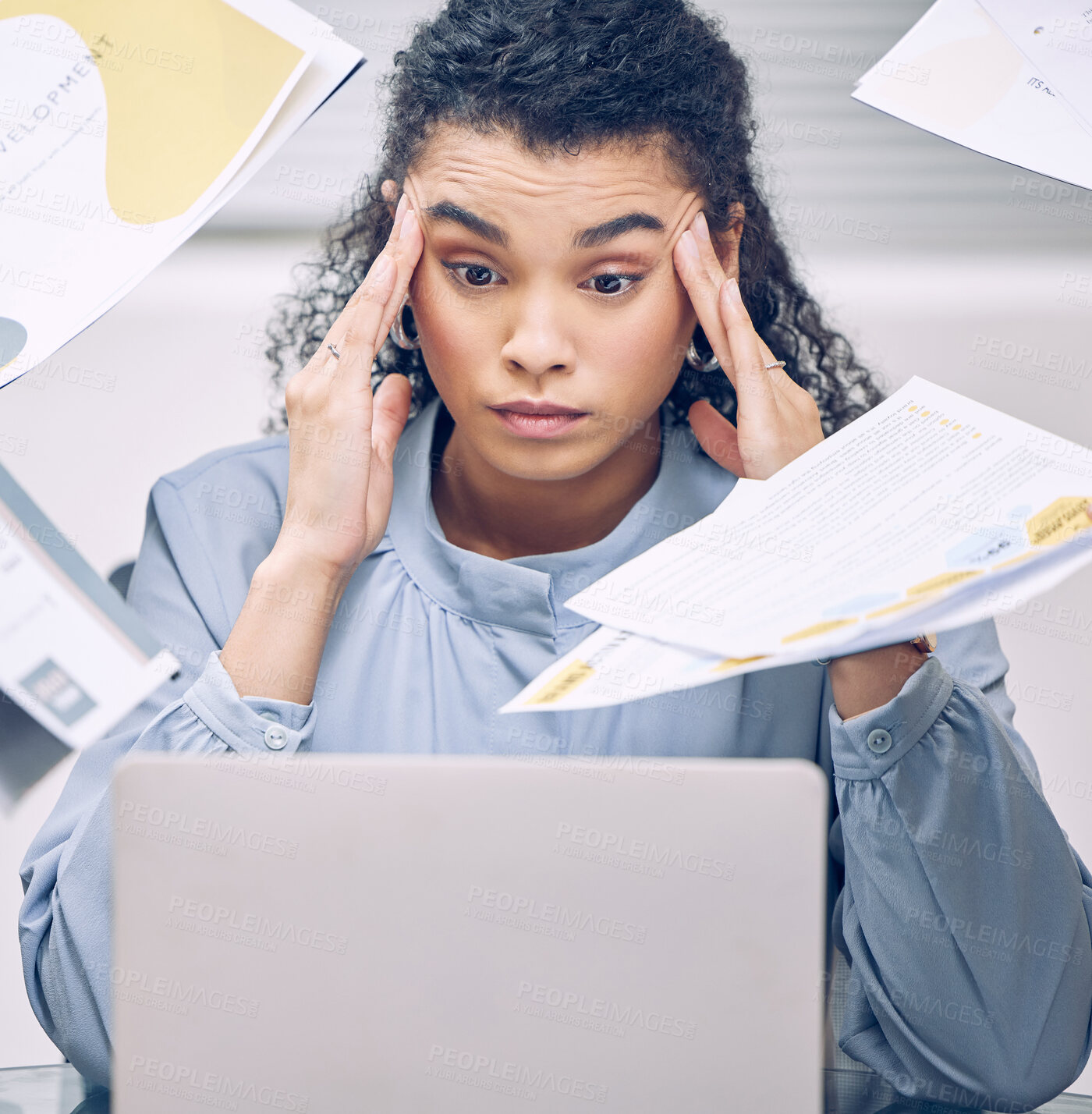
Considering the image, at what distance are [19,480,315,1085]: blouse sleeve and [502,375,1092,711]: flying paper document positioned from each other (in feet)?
1.12

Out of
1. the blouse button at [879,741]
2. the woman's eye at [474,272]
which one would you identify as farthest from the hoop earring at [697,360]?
the blouse button at [879,741]

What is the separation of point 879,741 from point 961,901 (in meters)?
0.17

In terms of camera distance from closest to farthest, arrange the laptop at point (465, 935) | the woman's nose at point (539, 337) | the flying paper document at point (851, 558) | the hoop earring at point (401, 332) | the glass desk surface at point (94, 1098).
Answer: the laptop at point (465, 935) → the flying paper document at point (851, 558) → the glass desk surface at point (94, 1098) → the woman's nose at point (539, 337) → the hoop earring at point (401, 332)

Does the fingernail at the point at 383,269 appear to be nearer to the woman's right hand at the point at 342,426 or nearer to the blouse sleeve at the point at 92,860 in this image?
the woman's right hand at the point at 342,426

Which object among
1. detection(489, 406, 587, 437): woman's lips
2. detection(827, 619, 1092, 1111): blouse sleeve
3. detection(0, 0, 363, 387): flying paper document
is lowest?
detection(827, 619, 1092, 1111): blouse sleeve

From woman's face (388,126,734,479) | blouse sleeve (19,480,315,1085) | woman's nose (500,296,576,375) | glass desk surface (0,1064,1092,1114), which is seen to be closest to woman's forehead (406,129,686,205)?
woman's face (388,126,734,479)

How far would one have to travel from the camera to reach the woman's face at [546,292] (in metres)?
1.16

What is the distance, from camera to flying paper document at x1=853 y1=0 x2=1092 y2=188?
42.1 inches

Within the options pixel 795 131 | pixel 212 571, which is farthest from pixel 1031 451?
pixel 795 131

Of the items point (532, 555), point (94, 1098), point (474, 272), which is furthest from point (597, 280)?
point (94, 1098)

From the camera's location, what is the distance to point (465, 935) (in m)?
0.59

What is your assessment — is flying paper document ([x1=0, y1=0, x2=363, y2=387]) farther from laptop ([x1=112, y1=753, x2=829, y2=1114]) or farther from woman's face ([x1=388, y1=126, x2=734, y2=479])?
laptop ([x1=112, y1=753, x2=829, y2=1114])

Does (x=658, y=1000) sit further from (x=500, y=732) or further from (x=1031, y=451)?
(x=500, y=732)

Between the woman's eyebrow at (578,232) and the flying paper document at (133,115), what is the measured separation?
19cm
